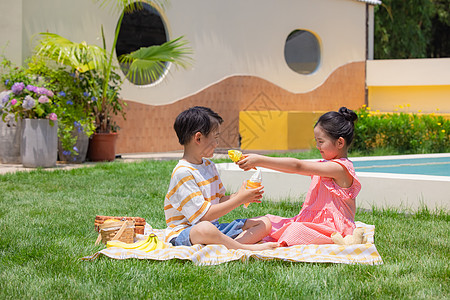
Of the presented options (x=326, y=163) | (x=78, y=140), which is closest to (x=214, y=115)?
(x=326, y=163)

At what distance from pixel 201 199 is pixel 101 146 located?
19.6 ft

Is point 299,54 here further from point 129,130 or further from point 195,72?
point 129,130

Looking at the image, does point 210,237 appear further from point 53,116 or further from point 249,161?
point 53,116

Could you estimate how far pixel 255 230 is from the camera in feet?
11.4

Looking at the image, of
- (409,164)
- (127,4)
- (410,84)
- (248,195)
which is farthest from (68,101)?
(410,84)

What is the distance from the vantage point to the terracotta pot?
349 inches

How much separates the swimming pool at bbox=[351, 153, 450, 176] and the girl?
3.12 m

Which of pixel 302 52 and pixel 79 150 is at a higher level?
pixel 302 52

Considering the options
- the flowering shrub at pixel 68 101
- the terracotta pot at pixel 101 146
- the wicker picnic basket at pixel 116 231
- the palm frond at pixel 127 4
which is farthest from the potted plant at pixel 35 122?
the wicker picnic basket at pixel 116 231

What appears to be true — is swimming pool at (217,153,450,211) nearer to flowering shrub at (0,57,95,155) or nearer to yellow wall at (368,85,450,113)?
flowering shrub at (0,57,95,155)

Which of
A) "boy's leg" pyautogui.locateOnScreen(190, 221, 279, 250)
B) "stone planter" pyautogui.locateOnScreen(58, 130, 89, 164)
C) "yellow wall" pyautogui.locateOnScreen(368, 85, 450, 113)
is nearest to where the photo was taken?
"boy's leg" pyautogui.locateOnScreen(190, 221, 279, 250)

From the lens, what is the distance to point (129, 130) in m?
10.3

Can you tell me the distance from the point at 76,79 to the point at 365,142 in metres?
4.90

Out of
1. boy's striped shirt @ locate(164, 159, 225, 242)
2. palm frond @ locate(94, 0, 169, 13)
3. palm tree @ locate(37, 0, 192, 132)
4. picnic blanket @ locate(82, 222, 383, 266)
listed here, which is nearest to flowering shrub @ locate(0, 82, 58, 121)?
palm tree @ locate(37, 0, 192, 132)
